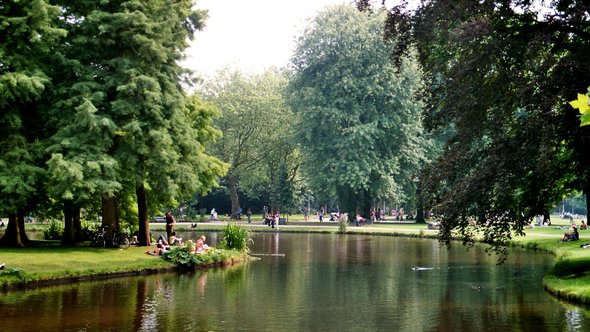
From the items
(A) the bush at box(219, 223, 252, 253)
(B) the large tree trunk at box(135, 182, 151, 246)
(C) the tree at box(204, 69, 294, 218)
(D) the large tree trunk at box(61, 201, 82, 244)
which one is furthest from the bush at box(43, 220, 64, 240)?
(C) the tree at box(204, 69, 294, 218)

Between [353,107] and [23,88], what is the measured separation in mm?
38178

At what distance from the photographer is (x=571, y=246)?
35.4m

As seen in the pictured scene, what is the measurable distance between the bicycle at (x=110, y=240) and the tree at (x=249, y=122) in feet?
141

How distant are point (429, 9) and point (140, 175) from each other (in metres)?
15.3

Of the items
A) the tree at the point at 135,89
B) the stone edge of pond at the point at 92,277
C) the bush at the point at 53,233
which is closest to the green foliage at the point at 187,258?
the stone edge of pond at the point at 92,277

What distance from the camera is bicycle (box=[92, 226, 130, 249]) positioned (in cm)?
3191

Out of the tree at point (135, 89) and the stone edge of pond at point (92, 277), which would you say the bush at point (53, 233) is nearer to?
the tree at point (135, 89)

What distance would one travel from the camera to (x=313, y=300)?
2025cm

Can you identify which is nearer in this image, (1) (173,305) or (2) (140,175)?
(1) (173,305)

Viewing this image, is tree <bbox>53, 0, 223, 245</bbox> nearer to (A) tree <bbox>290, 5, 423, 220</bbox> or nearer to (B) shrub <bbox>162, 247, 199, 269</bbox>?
(B) shrub <bbox>162, 247, 199, 269</bbox>

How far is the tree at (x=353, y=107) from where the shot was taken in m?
60.5

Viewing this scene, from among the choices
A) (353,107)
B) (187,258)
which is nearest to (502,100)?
(187,258)

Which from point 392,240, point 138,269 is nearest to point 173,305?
point 138,269

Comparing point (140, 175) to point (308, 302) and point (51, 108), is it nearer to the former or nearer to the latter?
point (51, 108)
